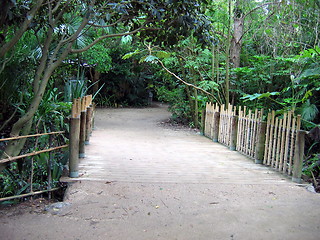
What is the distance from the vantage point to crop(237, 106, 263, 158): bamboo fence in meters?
7.04

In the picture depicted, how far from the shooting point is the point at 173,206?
413cm

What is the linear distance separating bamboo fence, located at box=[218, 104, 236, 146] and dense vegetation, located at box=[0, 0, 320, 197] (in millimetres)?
597

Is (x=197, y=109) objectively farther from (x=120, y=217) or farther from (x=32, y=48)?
(x=120, y=217)

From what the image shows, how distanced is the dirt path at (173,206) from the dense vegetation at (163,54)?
3.08ft

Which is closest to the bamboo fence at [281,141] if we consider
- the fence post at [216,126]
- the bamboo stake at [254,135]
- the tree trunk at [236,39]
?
the bamboo stake at [254,135]

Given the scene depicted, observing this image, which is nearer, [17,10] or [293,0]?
[17,10]

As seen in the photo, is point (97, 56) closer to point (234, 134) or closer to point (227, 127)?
point (227, 127)

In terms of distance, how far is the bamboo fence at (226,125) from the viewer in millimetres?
8729

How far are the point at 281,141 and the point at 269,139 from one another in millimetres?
491

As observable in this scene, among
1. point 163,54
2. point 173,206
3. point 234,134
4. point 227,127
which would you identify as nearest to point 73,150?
point 173,206

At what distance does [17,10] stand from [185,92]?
34.2ft

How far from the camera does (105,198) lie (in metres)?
4.32

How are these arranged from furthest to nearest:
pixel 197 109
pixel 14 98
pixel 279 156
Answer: pixel 197 109 → pixel 14 98 → pixel 279 156

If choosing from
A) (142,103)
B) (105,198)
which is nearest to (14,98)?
(105,198)
